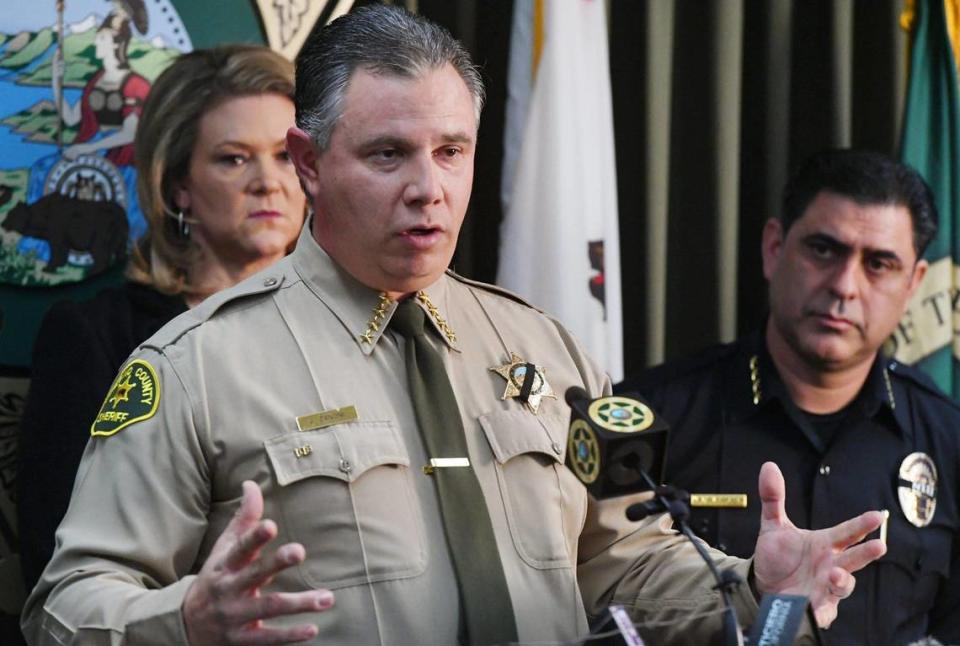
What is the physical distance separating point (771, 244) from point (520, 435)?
1.91m

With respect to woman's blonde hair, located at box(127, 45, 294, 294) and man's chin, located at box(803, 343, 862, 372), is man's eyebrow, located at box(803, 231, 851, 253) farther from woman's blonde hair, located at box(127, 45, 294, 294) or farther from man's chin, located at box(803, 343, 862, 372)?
woman's blonde hair, located at box(127, 45, 294, 294)

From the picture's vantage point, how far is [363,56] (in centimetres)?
231

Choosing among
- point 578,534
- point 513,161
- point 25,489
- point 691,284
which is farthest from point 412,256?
point 691,284

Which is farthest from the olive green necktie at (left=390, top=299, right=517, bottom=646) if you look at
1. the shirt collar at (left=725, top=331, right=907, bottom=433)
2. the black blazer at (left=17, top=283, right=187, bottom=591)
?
the shirt collar at (left=725, top=331, right=907, bottom=433)

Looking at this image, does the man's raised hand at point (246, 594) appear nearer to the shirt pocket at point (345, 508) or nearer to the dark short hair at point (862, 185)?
the shirt pocket at point (345, 508)

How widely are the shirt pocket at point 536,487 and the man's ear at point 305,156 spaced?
1.50ft

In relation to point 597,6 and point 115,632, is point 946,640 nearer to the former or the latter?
point 597,6

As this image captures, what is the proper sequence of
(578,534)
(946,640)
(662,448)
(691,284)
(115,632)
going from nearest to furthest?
(662,448)
(115,632)
(578,534)
(946,640)
(691,284)

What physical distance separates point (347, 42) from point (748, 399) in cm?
188

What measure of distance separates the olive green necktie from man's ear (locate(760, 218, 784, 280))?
6.14 ft

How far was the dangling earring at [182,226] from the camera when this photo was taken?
10.6ft

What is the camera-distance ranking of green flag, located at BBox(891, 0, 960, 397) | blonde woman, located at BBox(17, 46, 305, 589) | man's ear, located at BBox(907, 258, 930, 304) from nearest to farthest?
blonde woman, located at BBox(17, 46, 305, 589)
man's ear, located at BBox(907, 258, 930, 304)
green flag, located at BBox(891, 0, 960, 397)

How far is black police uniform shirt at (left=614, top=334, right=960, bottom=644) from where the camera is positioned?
144 inches

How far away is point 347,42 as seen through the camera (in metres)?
2.33
